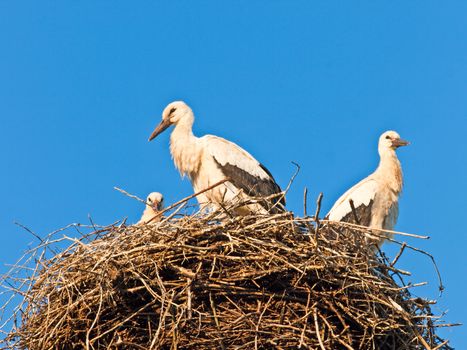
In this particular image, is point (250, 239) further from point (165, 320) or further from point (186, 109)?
point (186, 109)

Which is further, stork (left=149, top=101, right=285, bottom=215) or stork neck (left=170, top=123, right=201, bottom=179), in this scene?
stork neck (left=170, top=123, right=201, bottom=179)

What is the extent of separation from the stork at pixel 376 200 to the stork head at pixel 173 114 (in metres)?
1.46

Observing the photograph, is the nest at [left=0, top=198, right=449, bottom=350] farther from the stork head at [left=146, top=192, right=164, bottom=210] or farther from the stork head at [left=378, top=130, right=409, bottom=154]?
the stork head at [left=378, top=130, right=409, bottom=154]

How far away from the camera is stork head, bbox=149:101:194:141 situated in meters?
8.51

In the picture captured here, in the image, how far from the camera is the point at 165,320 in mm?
5082

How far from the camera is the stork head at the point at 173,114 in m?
8.51

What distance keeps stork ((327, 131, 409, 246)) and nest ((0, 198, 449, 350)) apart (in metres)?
3.08

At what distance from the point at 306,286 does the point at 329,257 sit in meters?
0.19

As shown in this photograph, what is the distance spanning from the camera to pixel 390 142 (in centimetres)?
954

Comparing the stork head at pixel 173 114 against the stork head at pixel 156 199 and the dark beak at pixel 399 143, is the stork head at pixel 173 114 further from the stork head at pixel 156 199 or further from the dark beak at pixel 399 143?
the dark beak at pixel 399 143

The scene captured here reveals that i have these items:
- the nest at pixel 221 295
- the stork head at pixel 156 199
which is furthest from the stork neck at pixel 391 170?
the nest at pixel 221 295

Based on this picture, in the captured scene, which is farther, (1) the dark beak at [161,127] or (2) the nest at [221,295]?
(1) the dark beak at [161,127]

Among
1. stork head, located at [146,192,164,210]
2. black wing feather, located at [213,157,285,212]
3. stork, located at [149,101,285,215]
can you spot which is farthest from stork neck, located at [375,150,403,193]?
stork head, located at [146,192,164,210]

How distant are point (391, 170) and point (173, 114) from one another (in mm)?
2084
